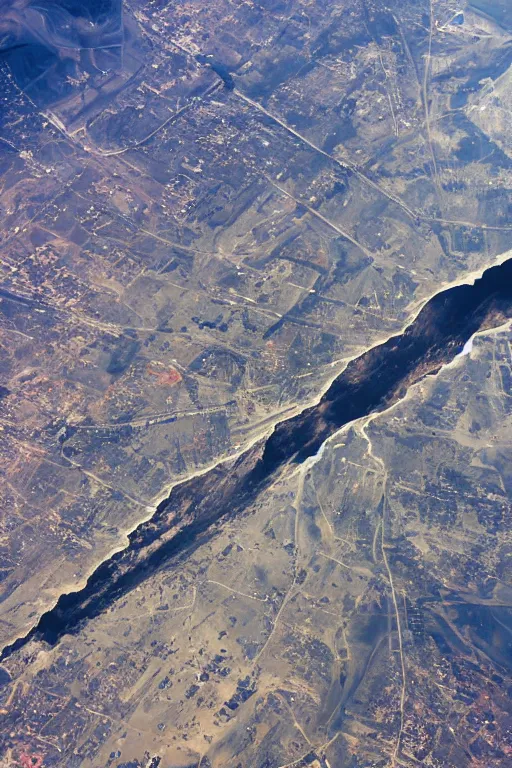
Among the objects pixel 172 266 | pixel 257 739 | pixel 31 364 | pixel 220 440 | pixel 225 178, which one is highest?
pixel 225 178

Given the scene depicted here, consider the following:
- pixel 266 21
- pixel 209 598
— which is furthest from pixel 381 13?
pixel 209 598

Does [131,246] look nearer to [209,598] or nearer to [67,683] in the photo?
[209,598]

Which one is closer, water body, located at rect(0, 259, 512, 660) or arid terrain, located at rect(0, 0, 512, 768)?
arid terrain, located at rect(0, 0, 512, 768)

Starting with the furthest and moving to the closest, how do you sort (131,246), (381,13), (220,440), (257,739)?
(381,13) → (131,246) → (220,440) → (257,739)

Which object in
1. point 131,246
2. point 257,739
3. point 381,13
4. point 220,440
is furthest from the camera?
point 381,13

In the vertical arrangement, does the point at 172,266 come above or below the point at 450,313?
above
